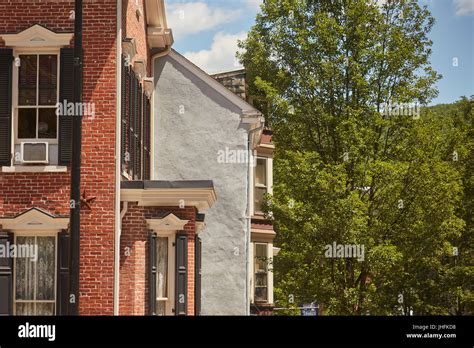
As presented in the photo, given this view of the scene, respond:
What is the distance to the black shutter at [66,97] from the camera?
58.9ft

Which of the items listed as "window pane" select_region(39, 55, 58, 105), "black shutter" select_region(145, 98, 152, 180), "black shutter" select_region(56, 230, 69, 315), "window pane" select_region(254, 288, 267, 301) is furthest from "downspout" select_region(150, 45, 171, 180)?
"window pane" select_region(254, 288, 267, 301)

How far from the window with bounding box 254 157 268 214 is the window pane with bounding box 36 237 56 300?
43.9 feet

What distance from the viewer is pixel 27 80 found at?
18.2m

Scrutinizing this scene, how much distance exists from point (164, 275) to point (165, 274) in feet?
0.11

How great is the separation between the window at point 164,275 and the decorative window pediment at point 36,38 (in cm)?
435

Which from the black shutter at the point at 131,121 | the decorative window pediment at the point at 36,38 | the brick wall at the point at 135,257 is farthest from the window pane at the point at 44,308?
the decorative window pediment at the point at 36,38

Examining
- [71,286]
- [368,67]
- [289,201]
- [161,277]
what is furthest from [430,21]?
[71,286]

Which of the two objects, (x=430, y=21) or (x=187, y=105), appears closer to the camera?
(x=187, y=105)

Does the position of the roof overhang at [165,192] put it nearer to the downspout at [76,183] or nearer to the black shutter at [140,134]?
the downspout at [76,183]

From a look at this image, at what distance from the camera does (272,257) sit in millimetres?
30703

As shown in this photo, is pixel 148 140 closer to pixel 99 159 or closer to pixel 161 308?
pixel 161 308

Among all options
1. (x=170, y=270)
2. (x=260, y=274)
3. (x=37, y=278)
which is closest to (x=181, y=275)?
(x=170, y=270)
